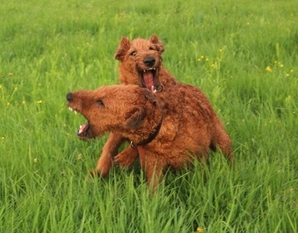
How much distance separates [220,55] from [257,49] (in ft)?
2.14

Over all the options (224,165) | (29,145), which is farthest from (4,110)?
(224,165)

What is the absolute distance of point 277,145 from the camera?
3545 mm

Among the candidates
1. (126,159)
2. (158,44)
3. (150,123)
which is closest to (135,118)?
(150,123)

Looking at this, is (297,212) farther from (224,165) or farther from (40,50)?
(40,50)

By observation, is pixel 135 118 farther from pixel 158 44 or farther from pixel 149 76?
pixel 158 44

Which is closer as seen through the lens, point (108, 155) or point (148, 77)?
point (108, 155)

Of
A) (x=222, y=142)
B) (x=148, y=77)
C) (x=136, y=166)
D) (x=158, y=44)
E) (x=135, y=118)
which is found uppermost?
(x=158, y=44)

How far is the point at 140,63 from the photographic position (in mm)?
4176

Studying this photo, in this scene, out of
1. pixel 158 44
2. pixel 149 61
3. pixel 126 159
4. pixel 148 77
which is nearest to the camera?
pixel 126 159

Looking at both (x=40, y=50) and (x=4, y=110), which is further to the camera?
(x=40, y=50)

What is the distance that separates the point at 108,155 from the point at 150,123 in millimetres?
562

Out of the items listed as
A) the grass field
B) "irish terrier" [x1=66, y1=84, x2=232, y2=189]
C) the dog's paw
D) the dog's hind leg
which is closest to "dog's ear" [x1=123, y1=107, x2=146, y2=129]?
"irish terrier" [x1=66, y1=84, x2=232, y2=189]

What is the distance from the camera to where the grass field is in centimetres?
258

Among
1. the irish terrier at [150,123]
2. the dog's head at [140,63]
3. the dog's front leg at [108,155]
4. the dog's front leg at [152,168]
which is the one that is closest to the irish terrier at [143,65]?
the dog's head at [140,63]
